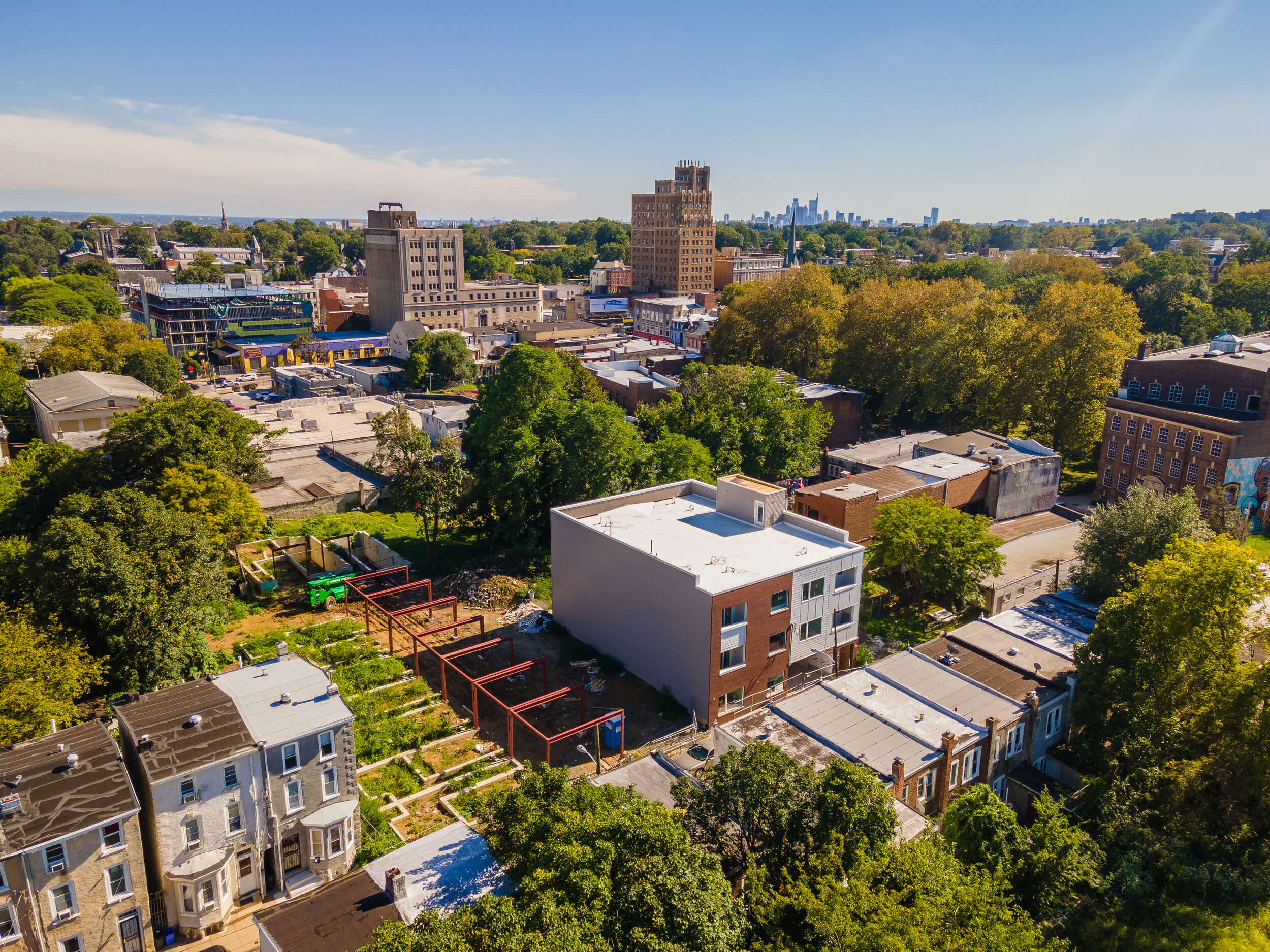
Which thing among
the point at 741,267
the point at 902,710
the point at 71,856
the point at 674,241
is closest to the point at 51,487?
the point at 71,856

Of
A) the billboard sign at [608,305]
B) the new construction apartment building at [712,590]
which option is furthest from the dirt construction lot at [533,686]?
the billboard sign at [608,305]

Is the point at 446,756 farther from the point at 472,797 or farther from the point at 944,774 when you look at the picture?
the point at 944,774

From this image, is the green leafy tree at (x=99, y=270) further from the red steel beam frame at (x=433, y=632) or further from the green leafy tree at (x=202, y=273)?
the red steel beam frame at (x=433, y=632)

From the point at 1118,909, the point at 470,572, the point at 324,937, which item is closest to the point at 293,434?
the point at 470,572

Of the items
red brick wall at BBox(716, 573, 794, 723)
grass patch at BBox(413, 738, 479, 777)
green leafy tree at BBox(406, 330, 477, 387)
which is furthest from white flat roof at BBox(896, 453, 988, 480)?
green leafy tree at BBox(406, 330, 477, 387)

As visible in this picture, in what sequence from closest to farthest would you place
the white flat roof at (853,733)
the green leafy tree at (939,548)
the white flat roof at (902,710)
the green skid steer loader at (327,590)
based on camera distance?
the white flat roof at (853,733) → the white flat roof at (902,710) → the green leafy tree at (939,548) → the green skid steer loader at (327,590)

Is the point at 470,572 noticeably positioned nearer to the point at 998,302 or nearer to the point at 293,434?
the point at 293,434
